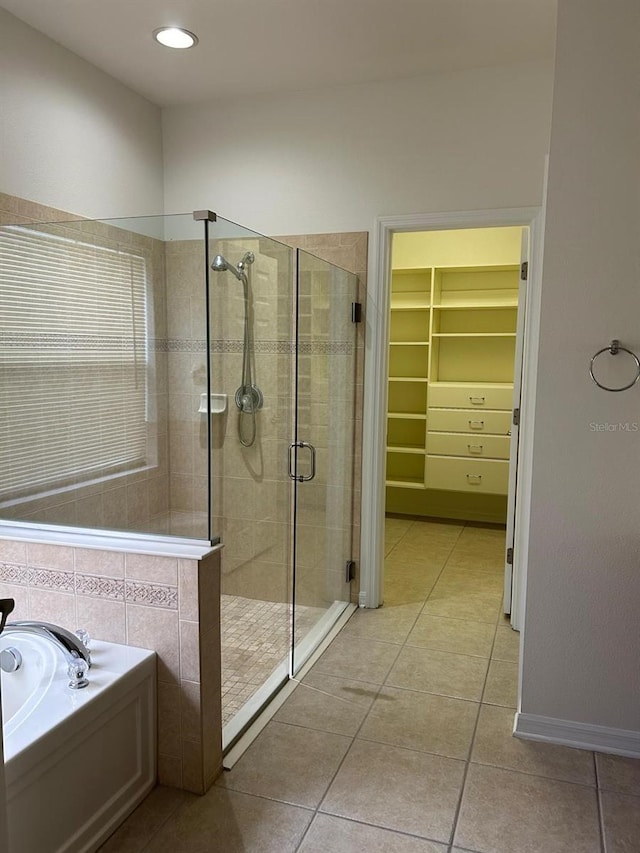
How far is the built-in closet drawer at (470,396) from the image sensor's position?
4.77 meters

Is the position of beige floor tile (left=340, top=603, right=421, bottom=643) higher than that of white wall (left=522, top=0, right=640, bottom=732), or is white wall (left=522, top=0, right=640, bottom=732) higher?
white wall (left=522, top=0, right=640, bottom=732)

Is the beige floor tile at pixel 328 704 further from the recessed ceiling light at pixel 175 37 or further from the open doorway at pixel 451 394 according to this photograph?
the recessed ceiling light at pixel 175 37

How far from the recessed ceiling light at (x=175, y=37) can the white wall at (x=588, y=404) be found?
1482 mm

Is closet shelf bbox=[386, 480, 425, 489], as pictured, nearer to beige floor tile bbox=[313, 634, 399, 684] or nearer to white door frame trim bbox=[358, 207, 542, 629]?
white door frame trim bbox=[358, 207, 542, 629]

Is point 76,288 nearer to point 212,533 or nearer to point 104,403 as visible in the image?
point 104,403

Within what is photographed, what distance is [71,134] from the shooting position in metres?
2.92

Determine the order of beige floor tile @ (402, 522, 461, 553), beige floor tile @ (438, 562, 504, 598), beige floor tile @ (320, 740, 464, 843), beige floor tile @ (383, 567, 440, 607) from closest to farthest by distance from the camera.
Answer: beige floor tile @ (320, 740, 464, 843)
beige floor tile @ (383, 567, 440, 607)
beige floor tile @ (438, 562, 504, 598)
beige floor tile @ (402, 522, 461, 553)

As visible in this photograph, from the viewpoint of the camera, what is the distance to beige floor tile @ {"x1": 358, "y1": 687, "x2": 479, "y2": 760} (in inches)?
90.6

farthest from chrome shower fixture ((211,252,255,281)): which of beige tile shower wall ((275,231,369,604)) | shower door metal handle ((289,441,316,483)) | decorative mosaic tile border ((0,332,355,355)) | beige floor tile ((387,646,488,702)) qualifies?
beige floor tile ((387,646,488,702))

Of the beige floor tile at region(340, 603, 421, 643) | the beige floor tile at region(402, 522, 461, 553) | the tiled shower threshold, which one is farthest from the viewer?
the beige floor tile at region(402, 522, 461, 553)

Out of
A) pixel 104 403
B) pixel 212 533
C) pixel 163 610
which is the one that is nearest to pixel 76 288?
pixel 104 403

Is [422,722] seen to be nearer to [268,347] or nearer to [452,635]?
[452,635]

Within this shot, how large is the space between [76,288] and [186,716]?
4.88ft

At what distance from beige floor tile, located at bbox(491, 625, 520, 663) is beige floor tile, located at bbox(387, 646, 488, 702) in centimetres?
11
